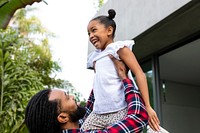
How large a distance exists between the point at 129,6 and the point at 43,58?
5.63 metres

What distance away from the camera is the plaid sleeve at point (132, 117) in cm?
115

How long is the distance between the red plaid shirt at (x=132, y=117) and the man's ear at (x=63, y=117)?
0.05 m

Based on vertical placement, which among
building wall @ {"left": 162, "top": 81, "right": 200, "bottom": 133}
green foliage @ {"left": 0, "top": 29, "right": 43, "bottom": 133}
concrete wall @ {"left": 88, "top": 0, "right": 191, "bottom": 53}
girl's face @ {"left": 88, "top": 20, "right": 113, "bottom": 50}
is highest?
concrete wall @ {"left": 88, "top": 0, "right": 191, "bottom": 53}

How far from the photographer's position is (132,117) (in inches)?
46.1

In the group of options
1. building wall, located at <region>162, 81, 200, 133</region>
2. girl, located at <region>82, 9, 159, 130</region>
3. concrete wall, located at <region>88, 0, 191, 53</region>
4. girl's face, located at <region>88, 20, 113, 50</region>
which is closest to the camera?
girl, located at <region>82, 9, 159, 130</region>

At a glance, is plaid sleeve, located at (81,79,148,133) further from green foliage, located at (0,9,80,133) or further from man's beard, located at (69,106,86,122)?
green foliage, located at (0,9,80,133)

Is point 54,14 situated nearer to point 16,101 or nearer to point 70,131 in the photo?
point 16,101

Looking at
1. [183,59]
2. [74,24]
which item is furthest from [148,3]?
[74,24]

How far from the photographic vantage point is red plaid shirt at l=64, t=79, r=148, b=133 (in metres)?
1.15

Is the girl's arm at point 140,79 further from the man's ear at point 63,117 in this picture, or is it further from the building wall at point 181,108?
→ the building wall at point 181,108

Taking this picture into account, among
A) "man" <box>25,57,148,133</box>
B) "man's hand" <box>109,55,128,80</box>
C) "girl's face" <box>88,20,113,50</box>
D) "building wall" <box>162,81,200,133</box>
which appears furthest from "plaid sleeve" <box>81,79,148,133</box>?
"building wall" <box>162,81,200,133</box>

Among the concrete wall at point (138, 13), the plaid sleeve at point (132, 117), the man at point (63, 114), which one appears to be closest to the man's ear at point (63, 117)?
the man at point (63, 114)

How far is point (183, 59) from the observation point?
14.8 feet

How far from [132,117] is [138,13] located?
257 cm
